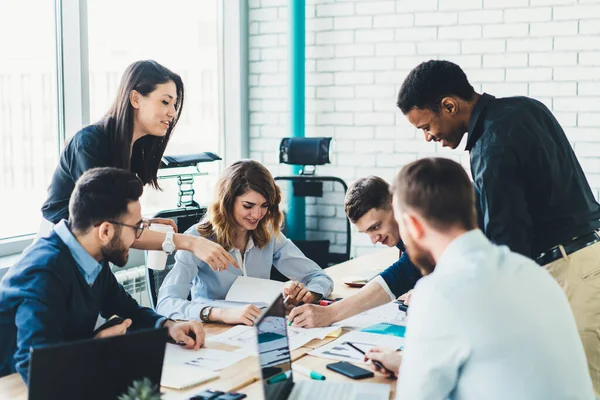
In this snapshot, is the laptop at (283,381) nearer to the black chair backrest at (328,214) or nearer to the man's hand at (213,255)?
the man's hand at (213,255)

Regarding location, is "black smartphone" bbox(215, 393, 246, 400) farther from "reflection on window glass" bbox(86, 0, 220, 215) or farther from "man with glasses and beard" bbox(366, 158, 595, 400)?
"reflection on window glass" bbox(86, 0, 220, 215)

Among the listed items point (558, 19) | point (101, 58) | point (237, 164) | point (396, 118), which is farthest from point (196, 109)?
point (558, 19)

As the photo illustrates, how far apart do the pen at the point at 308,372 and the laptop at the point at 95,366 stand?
488mm

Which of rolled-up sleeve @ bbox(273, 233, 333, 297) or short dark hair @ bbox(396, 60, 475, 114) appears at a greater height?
short dark hair @ bbox(396, 60, 475, 114)

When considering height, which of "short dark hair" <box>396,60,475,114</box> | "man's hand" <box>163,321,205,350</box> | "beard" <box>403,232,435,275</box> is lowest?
"man's hand" <box>163,321,205,350</box>

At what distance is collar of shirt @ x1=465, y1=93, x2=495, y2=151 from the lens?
7.46 ft

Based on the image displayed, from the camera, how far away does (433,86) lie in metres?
2.31

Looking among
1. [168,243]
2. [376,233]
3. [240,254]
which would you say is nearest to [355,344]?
[376,233]

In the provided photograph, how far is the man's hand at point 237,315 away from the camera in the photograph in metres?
2.52

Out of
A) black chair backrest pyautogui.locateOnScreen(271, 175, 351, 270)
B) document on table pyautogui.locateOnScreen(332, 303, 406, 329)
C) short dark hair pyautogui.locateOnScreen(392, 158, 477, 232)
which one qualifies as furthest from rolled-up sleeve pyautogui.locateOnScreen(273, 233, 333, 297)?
short dark hair pyautogui.locateOnScreen(392, 158, 477, 232)

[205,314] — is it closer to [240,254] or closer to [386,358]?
[240,254]

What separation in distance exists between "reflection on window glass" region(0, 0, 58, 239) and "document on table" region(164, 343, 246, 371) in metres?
1.67

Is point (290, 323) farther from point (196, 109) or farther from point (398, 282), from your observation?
point (196, 109)

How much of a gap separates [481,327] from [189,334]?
Answer: 1159 millimetres
